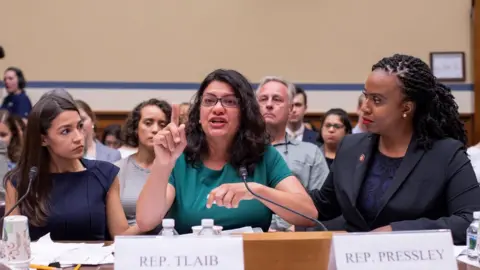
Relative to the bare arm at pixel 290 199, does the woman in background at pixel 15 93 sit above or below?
above

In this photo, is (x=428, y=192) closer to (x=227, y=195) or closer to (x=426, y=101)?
(x=426, y=101)

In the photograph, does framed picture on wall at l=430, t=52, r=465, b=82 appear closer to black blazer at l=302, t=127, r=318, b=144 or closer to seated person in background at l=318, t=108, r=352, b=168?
black blazer at l=302, t=127, r=318, b=144

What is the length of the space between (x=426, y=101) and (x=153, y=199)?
1009 mm

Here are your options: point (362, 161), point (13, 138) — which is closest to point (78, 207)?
point (362, 161)

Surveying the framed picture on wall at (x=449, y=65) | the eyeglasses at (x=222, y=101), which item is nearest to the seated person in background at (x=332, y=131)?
the eyeglasses at (x=222, y=101)

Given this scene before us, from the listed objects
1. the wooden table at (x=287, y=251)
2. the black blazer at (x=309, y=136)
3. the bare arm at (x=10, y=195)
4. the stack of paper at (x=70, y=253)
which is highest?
the black blazer at (x=309, y=136)

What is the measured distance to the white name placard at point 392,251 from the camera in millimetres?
1255

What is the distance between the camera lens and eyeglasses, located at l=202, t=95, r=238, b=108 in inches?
85.8

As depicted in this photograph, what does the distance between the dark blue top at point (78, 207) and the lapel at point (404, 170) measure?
1051 mm

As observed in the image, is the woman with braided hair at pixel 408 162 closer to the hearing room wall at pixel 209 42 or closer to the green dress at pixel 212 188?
the green dress at pixel 212 188

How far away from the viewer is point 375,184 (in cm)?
209

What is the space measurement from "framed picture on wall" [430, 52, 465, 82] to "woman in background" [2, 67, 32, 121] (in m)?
4.77

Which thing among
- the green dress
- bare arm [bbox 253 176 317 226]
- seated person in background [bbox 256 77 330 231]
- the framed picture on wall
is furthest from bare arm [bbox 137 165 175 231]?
the framed picture on wall

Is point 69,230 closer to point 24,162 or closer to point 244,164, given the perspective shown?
point 24,162
